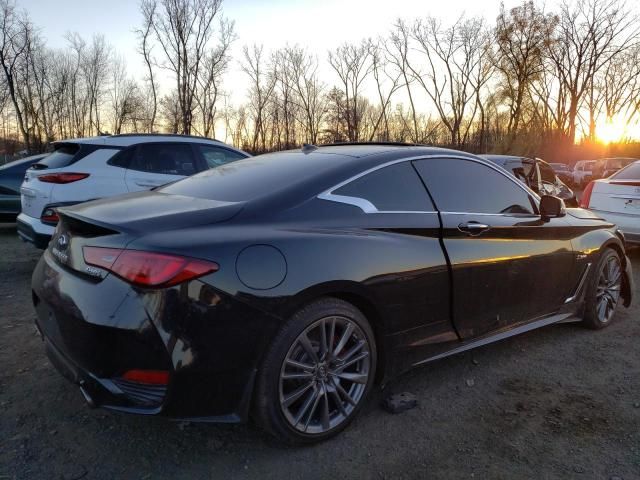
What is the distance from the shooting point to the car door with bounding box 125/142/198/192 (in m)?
6.00

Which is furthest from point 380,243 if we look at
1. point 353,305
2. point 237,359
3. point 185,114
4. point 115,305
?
point 185,114

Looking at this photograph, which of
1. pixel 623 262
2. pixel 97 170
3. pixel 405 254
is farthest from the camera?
pixel 97 170

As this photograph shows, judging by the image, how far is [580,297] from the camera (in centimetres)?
412

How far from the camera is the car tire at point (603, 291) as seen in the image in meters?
4.20

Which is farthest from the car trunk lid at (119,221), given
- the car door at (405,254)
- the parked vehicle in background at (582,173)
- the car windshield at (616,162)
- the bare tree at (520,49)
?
the bare tree at (520,49)

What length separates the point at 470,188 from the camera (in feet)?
10.9

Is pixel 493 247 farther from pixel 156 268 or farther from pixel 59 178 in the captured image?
pixel 59 178

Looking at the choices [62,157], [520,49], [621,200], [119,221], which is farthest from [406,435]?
[520,49]

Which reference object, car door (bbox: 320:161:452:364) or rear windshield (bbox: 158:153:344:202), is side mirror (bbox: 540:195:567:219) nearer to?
car door (bbox: 320:161:452:364)

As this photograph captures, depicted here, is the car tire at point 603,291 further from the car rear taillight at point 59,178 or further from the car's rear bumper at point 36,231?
the car rear taillight at point 59,178

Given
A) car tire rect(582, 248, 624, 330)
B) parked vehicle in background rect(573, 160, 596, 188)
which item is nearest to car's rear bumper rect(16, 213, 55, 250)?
car tire rect(582, 248, 624, 330)

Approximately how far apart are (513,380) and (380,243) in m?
1.49

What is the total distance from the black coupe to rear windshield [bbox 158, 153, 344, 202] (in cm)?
2

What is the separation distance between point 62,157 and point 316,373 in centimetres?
474
